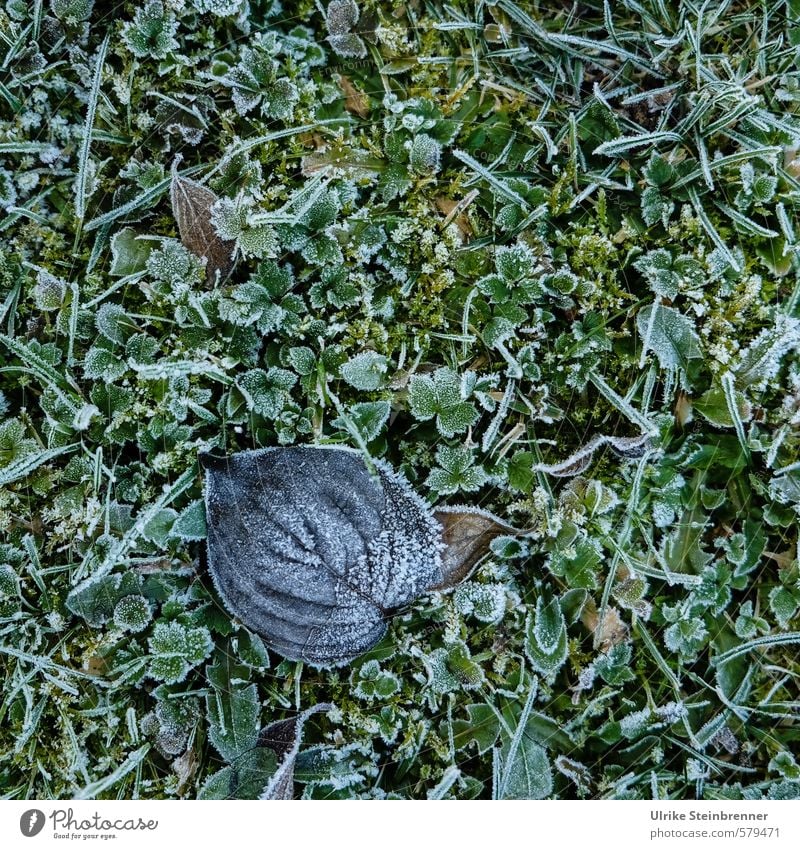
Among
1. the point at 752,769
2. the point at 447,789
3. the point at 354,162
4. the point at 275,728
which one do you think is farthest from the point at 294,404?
the point at 752,769

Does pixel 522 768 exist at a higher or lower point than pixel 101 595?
lower

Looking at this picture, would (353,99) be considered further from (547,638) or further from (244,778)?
(244,778)

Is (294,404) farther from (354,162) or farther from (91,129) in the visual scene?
(91,129)

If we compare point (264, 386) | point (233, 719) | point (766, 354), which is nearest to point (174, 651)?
point (233, 719)

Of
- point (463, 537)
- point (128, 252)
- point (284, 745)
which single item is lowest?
point (284, 745)

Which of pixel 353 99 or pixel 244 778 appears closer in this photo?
pixel 244 778

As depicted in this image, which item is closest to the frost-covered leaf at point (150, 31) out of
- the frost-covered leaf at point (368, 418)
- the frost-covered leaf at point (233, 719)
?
the frost-covered leaf at point (368, 418)
